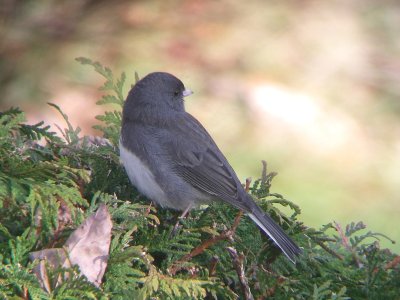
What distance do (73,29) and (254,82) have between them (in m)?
1.46

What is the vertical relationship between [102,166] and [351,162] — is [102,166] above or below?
below

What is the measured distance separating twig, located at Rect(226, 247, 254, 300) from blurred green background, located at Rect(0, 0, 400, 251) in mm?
3491

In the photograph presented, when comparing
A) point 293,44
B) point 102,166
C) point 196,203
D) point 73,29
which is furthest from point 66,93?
point 102,166

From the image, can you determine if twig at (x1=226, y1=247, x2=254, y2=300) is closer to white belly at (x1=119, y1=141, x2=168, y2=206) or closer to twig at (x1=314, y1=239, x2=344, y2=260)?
twig at (x1=314, y1=239, x2=344, y2=260)

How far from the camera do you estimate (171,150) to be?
3348 millimetres

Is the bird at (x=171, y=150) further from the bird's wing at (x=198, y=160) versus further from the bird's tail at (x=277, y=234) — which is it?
the bird's tail at (x=277, y=234)

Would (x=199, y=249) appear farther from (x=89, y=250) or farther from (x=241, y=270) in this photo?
(x=89, y=250)

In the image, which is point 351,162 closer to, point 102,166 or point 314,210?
point 314,210

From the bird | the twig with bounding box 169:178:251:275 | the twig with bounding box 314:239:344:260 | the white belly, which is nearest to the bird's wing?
the bird

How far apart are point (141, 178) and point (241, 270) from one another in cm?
87

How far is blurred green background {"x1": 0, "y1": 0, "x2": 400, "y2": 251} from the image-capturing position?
568 cm

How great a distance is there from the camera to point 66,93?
6.07 metres

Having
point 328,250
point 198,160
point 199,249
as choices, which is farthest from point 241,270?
point 198,160

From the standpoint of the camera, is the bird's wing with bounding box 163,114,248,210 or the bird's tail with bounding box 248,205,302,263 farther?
the bird's wing with bounding box 163,114,248,210
